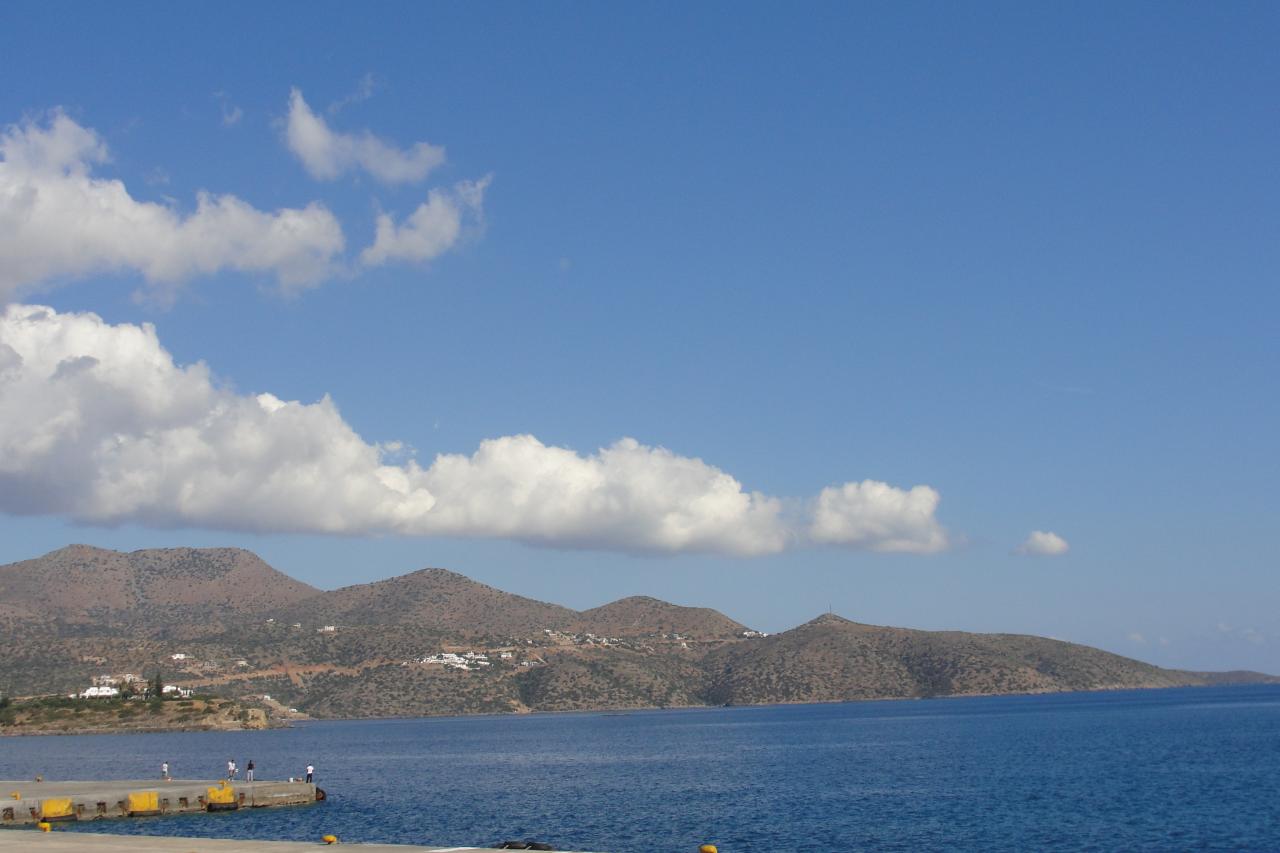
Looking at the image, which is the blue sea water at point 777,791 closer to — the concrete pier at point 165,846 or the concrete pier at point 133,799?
the concrete pier at point 133,799

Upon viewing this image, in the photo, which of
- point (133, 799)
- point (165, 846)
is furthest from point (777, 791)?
point (165, 846)

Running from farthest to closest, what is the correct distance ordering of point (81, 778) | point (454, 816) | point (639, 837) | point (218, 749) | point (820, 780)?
point (218, 749) → point (81, 778) → point (820, 780) → point (454, 816) → point (639, 837)

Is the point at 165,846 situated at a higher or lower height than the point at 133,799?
higher

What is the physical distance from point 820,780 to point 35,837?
216 feet

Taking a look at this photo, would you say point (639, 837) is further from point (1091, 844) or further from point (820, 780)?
point (820, 780)

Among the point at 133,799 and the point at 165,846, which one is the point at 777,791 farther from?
the point at 165,846

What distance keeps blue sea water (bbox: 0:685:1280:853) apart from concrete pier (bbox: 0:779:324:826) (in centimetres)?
209

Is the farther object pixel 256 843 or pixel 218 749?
pixel 218 749

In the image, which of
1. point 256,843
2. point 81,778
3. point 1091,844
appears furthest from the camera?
point 81,778

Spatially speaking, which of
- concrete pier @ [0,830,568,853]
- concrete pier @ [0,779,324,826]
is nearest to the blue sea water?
concrete pier @ [0,779,324,826]

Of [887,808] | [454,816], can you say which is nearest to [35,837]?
[454,816]

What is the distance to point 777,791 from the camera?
94875mm

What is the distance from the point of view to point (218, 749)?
176m

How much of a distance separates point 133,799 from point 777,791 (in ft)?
152
